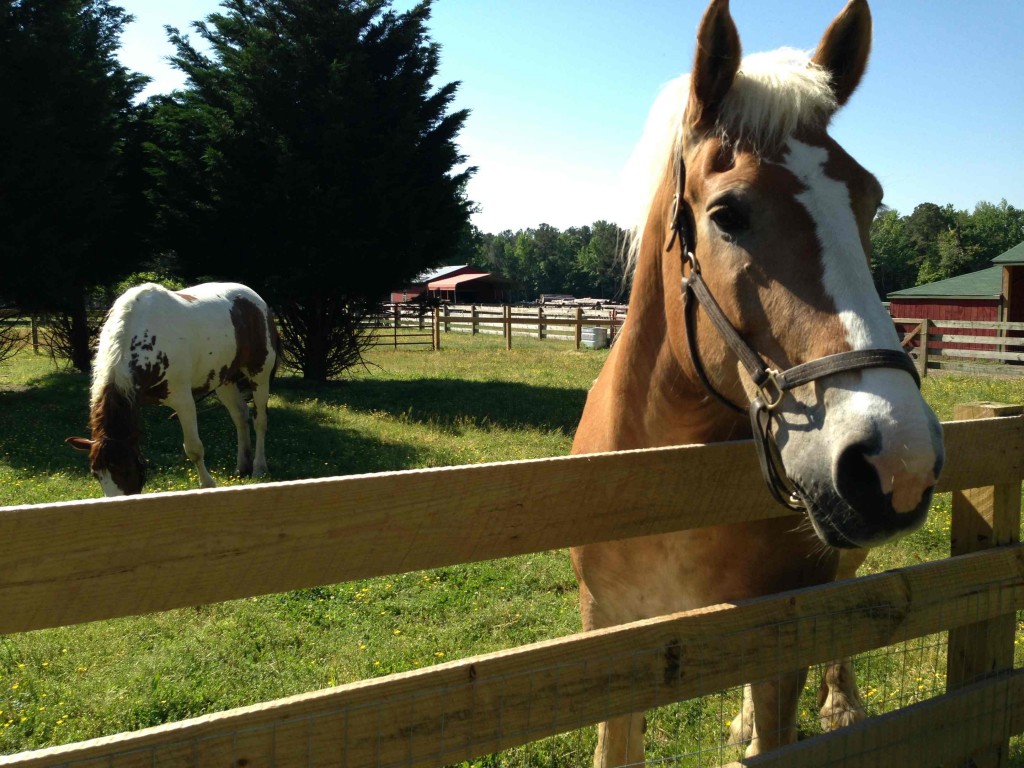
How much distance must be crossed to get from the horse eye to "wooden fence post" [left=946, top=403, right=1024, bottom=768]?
58.2 inches

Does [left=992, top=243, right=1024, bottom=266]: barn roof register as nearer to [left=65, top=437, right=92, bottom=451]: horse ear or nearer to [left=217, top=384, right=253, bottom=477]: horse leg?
[left=217, top=384, right=253, bottom=477]: horse leg

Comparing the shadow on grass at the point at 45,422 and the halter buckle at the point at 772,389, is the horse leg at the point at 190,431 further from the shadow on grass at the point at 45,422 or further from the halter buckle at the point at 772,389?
the halter buckle at the point at 772,389

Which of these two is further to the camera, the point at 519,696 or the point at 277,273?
the point at 277,273

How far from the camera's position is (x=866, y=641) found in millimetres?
2084

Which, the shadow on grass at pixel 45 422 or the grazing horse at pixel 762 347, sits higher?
the grazing horse at pixel 762 347

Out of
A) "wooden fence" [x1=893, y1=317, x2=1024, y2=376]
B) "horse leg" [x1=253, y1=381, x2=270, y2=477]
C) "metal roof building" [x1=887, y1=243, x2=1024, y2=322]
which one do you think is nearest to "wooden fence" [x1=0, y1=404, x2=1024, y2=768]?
"horse leg" [x1=253, y1=381, x2=270, y2=477]

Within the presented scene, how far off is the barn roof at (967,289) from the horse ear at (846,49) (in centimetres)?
2752

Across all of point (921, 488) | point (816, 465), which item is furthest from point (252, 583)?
point (921, 488)

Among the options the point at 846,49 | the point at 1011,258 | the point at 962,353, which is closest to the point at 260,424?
the point at 846,49

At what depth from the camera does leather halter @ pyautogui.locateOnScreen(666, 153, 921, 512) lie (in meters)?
1.42

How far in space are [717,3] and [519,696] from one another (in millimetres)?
1718

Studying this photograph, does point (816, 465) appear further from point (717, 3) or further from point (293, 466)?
point (293, 466)

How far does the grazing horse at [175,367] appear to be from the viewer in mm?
5770

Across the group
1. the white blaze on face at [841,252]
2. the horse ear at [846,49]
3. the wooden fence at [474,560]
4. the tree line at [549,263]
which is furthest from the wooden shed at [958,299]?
the tree line at [549,263]
